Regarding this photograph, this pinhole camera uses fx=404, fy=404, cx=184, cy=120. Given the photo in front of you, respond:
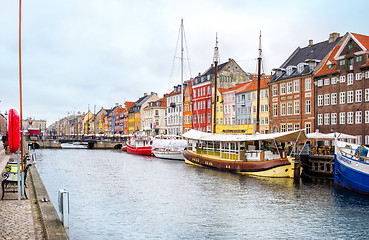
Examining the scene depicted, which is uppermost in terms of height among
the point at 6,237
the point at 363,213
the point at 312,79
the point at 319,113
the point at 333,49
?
the point at 333,49

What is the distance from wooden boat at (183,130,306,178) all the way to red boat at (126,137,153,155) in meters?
25.4

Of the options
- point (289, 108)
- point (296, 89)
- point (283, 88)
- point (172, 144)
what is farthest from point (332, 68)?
point (172, 144)

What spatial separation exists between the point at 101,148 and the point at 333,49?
6674cm

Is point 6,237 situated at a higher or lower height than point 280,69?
lower

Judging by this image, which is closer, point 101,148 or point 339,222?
point 339,222

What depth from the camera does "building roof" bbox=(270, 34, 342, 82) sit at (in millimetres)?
56725

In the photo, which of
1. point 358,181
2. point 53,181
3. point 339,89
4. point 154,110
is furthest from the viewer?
point 154,110

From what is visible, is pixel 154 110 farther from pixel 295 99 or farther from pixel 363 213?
pixel 363 213

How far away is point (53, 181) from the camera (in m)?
34.1

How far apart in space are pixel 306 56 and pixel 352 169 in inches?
1406

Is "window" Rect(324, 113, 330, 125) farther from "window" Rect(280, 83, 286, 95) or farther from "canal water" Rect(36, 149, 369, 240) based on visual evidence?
"canal water" Rect(36, 149, 369, 240)

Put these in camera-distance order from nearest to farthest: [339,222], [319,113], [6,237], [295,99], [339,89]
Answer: [6,237] < [339,222] < [339,89] < [319,113] < [295,99]

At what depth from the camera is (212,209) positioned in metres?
21.9

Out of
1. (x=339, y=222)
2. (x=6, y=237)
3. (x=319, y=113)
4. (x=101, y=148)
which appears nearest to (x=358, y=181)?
(x=339, y=222)
